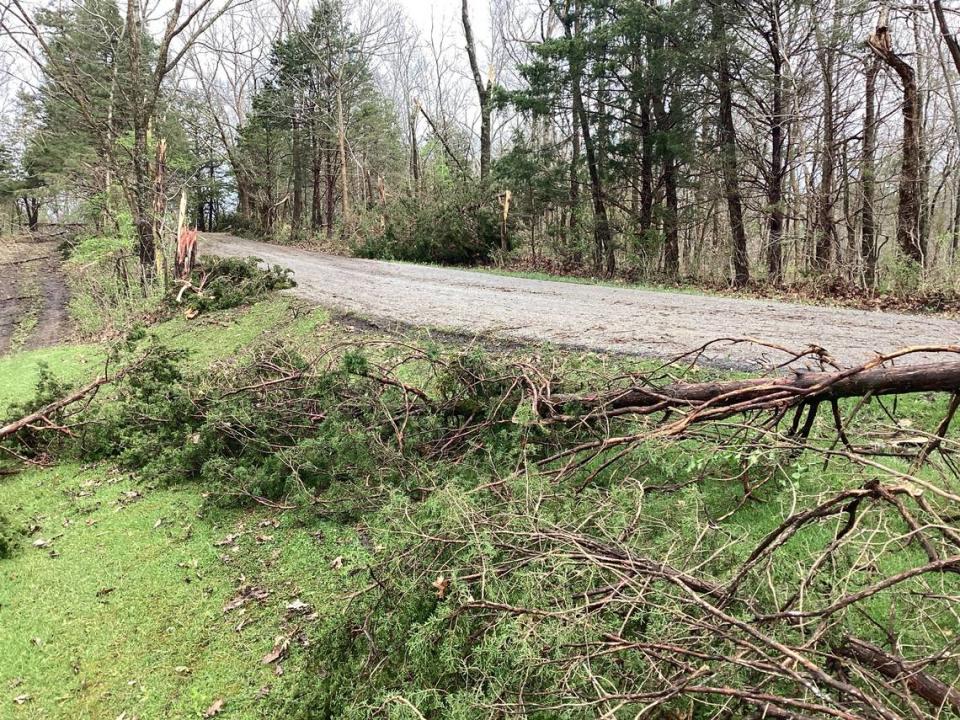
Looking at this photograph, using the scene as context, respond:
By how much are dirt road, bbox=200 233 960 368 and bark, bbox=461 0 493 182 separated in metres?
11.0

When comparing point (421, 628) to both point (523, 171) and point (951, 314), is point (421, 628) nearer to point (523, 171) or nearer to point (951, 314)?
point (951, 314)

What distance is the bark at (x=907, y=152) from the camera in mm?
10227

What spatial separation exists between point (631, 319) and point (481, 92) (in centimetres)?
1784

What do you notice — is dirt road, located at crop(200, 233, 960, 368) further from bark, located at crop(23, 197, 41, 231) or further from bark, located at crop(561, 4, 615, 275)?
bark, located at crop(23, 197, 41, 231)

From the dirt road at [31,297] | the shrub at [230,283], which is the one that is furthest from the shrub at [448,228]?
the dirt road at [31,297]

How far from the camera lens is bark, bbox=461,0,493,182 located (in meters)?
20.4

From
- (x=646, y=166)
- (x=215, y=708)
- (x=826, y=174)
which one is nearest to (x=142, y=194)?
(x=646, y=166)

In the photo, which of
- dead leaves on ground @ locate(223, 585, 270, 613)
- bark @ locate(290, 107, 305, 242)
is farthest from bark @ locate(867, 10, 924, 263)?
bark @ locate(290, 107, 305, 242)

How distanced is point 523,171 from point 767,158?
6.09 m

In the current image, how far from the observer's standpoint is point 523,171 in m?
15.9

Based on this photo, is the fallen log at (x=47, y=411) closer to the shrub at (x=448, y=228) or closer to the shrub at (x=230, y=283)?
the shrub at (x=230, y=283)

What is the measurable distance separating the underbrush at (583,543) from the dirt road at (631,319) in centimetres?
118

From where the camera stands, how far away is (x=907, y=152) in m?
10.8

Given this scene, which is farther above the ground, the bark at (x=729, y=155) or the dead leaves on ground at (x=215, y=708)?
the bark at (x=729, y=155)
